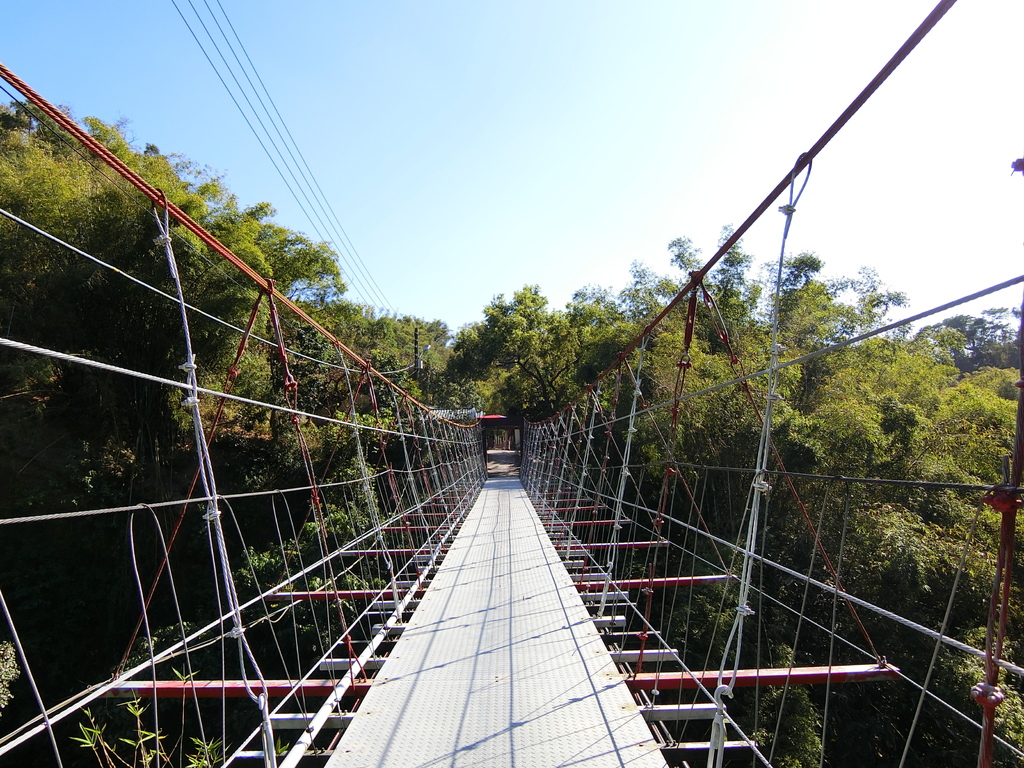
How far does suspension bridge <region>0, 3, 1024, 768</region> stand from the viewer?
4.05 ft

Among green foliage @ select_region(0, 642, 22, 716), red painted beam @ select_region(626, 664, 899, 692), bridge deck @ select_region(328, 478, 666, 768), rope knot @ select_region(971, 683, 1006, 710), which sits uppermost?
rope knot @ select_region(971, 683, 1006, 710)

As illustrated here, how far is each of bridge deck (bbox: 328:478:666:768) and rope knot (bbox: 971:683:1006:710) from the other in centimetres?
83

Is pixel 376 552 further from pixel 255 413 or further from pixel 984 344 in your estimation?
pixel 984 344

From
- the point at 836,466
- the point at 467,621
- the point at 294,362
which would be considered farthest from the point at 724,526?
the point at 294,362

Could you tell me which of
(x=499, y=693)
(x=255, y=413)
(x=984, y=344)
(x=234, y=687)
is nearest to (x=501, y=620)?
(x=499, y=693)

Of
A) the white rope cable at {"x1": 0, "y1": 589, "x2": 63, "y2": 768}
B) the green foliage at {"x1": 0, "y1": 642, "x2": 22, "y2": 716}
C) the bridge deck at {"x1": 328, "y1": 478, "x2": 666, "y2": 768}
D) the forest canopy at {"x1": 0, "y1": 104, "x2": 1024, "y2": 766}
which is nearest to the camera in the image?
the white rope cable at {"x1": 0, "y1": 589, "x2": 63, "y2": 768}

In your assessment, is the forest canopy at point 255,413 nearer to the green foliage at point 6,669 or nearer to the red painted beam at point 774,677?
the green foliage at point 6,669

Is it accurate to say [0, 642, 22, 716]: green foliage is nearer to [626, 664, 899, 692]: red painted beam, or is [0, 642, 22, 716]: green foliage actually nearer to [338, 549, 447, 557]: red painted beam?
[338, 549, 447, 557]: red painted beam

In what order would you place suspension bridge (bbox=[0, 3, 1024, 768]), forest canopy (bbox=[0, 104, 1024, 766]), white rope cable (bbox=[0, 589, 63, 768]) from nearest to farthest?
white rope cable (bbox=[0, 589, 63, 768]) < suspension bridge (bbox=[0, 3, 1024, 768]) < forest canopy (bbox=[0, 104, 1024, 766])

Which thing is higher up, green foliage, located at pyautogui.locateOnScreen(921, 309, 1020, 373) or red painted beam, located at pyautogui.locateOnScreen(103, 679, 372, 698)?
green foliage, located at pyautogui.locateOnScreen(921, 309, 1020, 373)

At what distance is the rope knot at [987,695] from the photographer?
674 millimetres

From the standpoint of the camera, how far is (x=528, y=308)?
16016 millimetres

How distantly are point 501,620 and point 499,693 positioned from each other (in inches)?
26.1

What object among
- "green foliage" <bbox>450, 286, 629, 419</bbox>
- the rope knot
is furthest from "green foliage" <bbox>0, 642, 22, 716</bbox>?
"green foliage" <bbox>450, 286, 629, 419</bbox>
